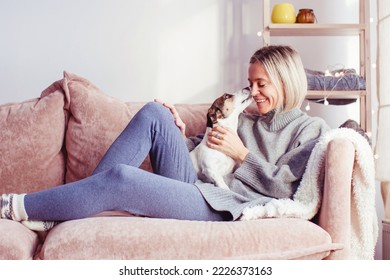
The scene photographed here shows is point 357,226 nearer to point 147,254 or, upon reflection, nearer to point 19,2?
point 147,254

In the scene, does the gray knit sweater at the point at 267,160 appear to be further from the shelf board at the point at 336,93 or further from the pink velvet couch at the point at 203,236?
the shelf board at the point at 336,93

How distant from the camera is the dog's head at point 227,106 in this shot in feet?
6.27

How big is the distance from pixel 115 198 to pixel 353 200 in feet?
2.28

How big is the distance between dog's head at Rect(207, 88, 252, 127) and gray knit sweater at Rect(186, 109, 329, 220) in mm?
88

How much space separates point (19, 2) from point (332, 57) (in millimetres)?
1706

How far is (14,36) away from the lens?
9.37 ft

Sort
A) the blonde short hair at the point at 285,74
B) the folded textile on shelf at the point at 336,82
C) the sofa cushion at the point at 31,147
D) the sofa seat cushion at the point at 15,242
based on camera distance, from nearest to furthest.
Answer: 1. the sofa seat cushion at the point at 15,242
2. the blonde short hair at the point at 285,74
3. the sofa cushion at the point at 31,147
4. the folded textile on shelf at the point at 336,82

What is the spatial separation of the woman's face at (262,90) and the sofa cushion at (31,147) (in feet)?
2.50

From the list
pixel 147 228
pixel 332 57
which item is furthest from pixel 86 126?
pixel 332 57

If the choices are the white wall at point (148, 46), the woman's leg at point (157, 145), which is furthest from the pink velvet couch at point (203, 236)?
the white wall at point (148, 46)

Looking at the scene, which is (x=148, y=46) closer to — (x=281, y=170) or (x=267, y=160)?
(x=267, y=160)

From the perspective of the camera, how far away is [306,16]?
105 inches

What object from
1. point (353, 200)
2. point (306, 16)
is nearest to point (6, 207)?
point (353, 200)

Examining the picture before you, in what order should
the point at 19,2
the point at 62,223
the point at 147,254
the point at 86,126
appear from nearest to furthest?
the point at 147,254 → the point at 62,223 → the point at 86,126 → the point at 19,2
